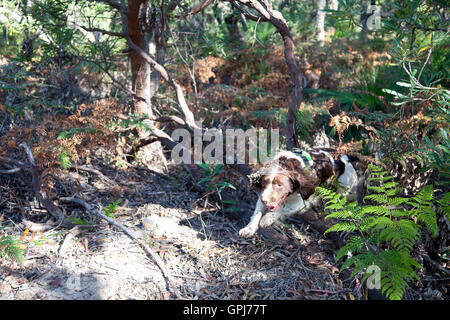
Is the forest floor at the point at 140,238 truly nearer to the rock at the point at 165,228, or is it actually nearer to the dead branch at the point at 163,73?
the rock at the point at 165,228

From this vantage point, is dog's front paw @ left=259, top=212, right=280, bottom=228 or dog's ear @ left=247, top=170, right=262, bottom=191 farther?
dog's front paw @ left=259, top=212, right=280, bottom=228

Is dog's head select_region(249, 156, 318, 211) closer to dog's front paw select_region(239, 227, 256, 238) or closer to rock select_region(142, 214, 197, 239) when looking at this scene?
dog's front paw select_region(239, 227, 256, 238)

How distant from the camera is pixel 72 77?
576cm

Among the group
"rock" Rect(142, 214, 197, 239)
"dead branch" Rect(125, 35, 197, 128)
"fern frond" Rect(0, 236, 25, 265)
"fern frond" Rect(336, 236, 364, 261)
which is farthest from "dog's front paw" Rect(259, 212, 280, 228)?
"fern frond" Rect(0, 236, 25, 265)

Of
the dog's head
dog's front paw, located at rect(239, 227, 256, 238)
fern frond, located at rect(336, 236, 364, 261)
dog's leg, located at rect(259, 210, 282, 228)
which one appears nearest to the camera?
fern frond, located at rect(336, 236, 364, 261)

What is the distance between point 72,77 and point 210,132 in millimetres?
2658

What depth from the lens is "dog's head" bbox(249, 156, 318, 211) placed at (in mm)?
3158

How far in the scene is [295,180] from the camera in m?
3.27

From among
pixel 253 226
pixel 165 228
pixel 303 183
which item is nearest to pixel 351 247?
pixel 303 183

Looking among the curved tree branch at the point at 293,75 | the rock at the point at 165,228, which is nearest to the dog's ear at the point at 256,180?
the rock at the point at 165,228

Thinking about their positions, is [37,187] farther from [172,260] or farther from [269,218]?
[269,218]

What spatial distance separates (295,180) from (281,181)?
15cm

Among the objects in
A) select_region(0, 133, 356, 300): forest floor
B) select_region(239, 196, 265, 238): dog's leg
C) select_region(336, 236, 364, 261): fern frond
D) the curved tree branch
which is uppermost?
the curved tree branch
